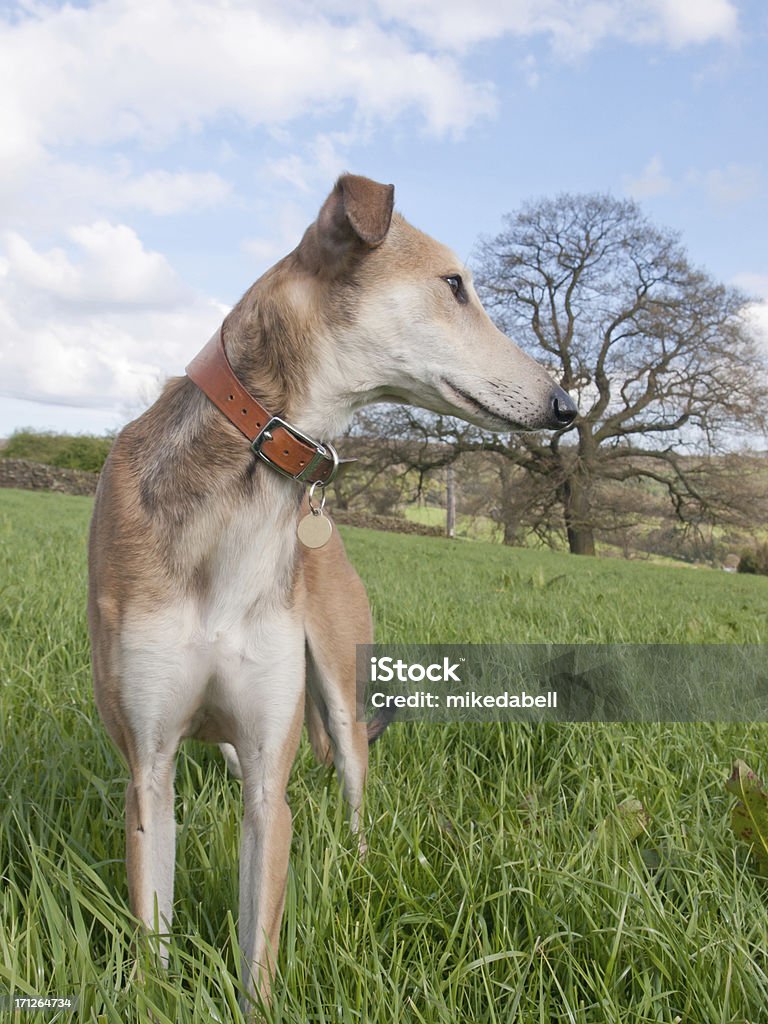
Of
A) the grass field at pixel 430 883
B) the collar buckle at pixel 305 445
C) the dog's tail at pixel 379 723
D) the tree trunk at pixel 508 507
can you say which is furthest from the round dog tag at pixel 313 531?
the tree trunk at pixel 508 507

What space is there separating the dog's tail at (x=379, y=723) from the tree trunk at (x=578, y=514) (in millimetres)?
24870

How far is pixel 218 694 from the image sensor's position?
2230mm

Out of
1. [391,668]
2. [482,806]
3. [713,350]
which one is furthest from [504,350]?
[713,350]

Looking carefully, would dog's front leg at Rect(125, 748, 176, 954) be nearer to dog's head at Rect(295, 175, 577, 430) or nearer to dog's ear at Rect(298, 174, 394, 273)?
dog's head at Rect(295, 175, 577, 430)

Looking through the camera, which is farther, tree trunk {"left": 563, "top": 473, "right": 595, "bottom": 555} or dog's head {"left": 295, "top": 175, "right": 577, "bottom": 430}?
tree trunk {"left": 563, "top": 473, "right": 595, "bottom": 555}

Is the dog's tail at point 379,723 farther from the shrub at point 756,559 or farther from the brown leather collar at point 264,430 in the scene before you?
the shrub at point 756,559

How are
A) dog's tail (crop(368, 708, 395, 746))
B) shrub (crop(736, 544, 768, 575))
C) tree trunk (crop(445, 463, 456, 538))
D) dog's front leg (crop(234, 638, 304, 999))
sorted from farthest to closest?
tree trunk (crop(445, 463, 456, 538)) < shrub (crop(736, 544, 768, 575)) < dog's tail (crop(368, 708, 395, 746)) < dog's front leg (crop(234, 638, 304, 999))

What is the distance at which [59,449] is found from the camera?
140 ft

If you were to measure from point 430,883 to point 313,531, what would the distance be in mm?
1070

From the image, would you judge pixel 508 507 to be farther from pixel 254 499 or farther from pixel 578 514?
pixel 254 499

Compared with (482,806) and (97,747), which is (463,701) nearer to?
(482,806)

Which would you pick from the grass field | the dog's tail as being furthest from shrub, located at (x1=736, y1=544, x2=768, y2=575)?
the dog's tail

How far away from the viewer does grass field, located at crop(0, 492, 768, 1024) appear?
1836mm

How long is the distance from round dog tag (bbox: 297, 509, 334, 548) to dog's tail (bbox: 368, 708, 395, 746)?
1.20 metres
